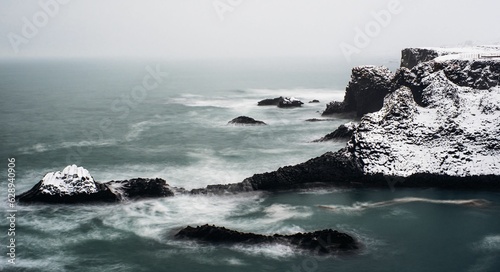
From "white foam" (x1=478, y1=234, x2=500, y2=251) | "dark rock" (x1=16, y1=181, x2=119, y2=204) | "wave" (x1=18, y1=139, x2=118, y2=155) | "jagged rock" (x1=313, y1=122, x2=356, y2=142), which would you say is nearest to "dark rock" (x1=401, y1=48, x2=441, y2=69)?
"jagged rock" (x1=313, y1=122, x2=356, y2=142)

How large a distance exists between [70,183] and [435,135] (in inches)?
1179

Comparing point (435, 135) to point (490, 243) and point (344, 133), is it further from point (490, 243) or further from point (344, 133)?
point (490, 243)

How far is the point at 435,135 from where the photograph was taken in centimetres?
4219

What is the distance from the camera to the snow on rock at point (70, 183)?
34.6 metres

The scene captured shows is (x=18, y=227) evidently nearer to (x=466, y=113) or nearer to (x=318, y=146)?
(x=318, y=146)

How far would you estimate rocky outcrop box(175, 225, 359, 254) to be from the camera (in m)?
27.6

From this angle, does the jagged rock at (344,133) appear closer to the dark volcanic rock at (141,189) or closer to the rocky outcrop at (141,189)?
the rocky outcrop at (141,189)

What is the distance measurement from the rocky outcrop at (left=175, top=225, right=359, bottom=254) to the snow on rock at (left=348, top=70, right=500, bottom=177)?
12.1 meters

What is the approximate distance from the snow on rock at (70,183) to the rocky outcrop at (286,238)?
9.21m

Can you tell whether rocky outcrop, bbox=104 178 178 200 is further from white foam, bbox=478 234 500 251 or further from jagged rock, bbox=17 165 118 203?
white foam, bbox=478 234 500 251

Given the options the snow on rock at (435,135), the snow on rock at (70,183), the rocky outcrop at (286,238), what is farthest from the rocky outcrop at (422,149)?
the snow on rock at (70,183)

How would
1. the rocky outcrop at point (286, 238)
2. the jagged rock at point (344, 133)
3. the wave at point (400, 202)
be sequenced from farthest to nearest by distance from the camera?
the jagged rock at point (344, 133), the wave at point (400, 202), the rocky outcrop at point (286, 238)

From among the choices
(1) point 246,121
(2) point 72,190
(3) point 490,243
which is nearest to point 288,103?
(1) point 246,121

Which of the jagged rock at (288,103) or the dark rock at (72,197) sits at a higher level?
the jagged rock at (288,103)
